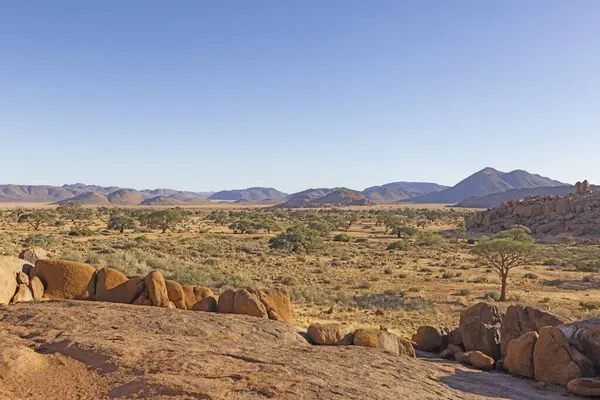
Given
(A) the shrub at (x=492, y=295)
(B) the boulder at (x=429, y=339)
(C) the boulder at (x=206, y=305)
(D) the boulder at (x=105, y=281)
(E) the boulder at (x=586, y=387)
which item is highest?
(D) the boulder at (x=105, y=281)

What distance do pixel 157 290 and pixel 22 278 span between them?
380 cm

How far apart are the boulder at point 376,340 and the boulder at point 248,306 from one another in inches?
109

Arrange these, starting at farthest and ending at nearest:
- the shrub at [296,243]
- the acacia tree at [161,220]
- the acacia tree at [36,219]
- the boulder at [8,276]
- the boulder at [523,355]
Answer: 1. the acacia tree at [161,220]
2. the acacia tree at [36,219]
3. the shrub at [296,243]
4. the boulder at [8,276]
5. the boulder at [523,355]

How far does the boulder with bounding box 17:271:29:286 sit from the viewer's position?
12873mm

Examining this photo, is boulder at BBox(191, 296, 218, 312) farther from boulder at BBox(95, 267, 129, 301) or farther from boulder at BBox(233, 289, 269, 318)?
boulder at BBox(95, 267, 129, 301)

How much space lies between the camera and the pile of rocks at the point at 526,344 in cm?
1061

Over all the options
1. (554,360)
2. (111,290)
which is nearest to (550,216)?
(554,360)

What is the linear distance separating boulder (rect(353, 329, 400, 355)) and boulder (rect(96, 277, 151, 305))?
6.00m

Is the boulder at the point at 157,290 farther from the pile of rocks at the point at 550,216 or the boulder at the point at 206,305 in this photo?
the pile of rocks at the point at 550,216

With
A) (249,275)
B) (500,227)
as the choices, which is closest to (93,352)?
(249,275)

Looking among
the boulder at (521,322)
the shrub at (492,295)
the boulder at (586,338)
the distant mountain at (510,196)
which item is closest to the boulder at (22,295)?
the boulder at (521,322)

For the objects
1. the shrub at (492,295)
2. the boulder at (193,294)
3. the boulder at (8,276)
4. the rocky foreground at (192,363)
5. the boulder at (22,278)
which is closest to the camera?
the rocky foreground at (192,363)

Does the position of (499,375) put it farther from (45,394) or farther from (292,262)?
(292,262)

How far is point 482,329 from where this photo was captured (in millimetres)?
13250
